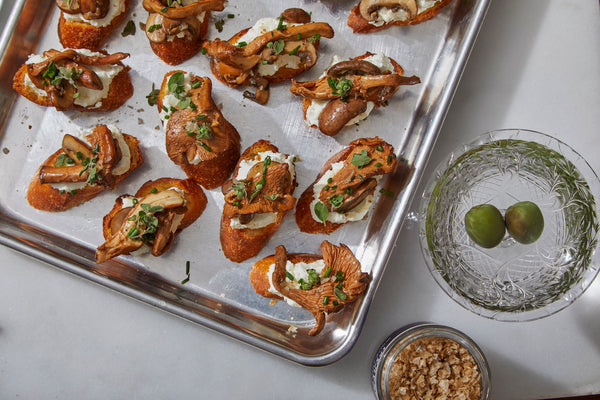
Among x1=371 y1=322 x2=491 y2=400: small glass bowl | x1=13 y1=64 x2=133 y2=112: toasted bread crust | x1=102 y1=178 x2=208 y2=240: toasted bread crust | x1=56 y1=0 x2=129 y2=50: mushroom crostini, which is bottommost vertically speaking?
x1=371 y1=322 x2=491 y2=400: small glass bowl

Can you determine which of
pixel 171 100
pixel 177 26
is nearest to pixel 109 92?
pixel 171 100

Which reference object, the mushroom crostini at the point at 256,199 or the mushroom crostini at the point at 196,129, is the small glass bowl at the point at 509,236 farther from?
the mushroom crostini at the point at 196,129

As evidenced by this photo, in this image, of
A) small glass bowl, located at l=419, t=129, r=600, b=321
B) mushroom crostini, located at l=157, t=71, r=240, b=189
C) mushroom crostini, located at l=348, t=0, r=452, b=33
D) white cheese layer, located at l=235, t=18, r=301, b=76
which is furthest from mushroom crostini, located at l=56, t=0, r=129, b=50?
small glass bowl, located at l=419, t=129, r=600, b=321

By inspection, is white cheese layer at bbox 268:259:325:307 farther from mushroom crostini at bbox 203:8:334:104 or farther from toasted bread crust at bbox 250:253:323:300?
mushroom crostini at bbox 203:8:334:104

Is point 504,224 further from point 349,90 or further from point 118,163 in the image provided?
point 118,163

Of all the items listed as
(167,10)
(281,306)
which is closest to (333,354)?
(281,306)

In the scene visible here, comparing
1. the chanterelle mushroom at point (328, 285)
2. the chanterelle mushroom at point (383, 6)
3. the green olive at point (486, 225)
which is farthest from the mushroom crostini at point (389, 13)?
the chanterelle mushroom at point (328, 285)
